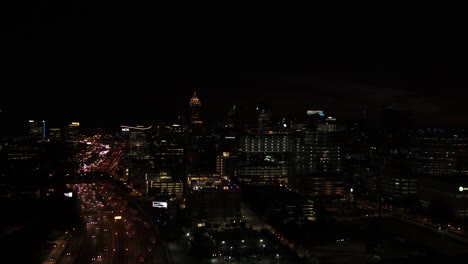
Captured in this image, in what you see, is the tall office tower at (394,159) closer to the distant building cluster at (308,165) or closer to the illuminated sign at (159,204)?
the distant building cluster at (308,165)

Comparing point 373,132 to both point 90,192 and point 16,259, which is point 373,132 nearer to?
point 90,192

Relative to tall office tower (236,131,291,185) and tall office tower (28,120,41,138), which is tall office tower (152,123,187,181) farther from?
tall office tower (28,120,41,138)

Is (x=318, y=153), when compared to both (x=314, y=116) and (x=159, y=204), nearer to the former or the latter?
(x=314, y=116)

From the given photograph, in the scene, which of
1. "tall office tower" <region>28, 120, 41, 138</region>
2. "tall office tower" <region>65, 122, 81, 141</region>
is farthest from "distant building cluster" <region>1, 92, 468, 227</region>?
"tall office tower" <region>65, 122, 81, 141</region>

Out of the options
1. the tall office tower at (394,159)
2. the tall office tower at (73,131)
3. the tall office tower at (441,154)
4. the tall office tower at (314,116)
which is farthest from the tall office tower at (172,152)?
the tall office tower at (73,131)

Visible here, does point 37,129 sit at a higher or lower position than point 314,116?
lower

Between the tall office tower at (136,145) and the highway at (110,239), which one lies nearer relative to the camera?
the highway at (110,239)

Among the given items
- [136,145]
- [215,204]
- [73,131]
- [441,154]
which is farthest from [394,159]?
[73,131]

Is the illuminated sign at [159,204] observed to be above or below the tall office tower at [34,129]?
below

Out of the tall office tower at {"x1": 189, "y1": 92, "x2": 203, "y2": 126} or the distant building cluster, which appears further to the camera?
the tall office tower at {"x1": 189, "y1": 92, "x2": 203, "y2": 126}

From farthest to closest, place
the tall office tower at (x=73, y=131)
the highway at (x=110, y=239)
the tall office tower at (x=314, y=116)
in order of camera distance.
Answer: the tall office tower at (x=73, y=131) < the tall office tower at (x=314, y=116) < the highway at (x=110, y=239)

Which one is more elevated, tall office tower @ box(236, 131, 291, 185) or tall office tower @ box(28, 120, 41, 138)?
tall office tower @ box(28, 120, 41, 138)
